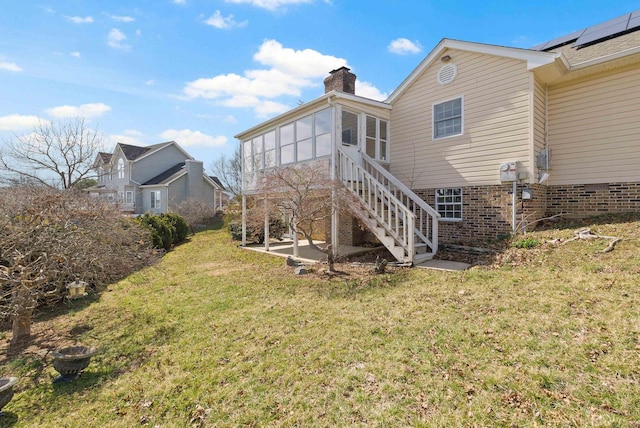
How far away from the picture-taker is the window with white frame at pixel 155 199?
26.0 meters

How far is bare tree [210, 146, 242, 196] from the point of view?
36562 millimetres

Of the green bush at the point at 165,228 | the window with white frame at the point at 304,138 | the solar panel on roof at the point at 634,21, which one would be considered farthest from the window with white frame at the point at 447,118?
the green bush at the point at 165,228

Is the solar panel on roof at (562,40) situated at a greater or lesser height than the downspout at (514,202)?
greater

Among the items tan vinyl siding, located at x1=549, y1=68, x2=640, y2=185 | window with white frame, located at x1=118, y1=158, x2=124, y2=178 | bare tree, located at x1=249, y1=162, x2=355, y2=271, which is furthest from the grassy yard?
window with white frame, located at x1=118, y1=158, x2=124, y2=178

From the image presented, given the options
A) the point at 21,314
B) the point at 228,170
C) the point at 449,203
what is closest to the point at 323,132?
the point at 449,203

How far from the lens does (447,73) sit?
32.3 ft

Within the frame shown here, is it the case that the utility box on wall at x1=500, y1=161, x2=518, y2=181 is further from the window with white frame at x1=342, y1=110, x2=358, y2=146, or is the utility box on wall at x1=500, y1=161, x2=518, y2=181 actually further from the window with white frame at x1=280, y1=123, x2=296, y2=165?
the window with white frame at x1=280, y1=123, x2=296, y2=165

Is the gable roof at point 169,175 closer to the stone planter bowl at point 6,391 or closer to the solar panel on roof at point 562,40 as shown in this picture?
the stone planter bowl at point 6,391

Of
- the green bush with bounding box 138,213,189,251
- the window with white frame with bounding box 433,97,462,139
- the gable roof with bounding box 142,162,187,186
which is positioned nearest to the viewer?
the window with white frame with bounding box 433,97,462,139

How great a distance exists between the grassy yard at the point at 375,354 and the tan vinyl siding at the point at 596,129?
2.59 metres

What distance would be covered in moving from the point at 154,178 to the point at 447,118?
26.5 meters

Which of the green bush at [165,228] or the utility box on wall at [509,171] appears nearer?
the utility box on wall at [509,171]

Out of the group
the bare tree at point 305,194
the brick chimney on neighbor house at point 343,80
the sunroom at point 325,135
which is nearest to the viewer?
the bare tree at point 305,194

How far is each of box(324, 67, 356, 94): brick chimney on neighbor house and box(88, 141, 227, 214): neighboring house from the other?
1836cm
